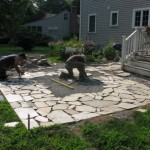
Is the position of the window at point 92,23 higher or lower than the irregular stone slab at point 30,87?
higher

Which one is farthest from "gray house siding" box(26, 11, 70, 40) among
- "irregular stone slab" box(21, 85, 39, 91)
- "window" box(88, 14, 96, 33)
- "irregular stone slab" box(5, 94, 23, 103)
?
"irregular stone slab" box(5, 94, 23, 103)

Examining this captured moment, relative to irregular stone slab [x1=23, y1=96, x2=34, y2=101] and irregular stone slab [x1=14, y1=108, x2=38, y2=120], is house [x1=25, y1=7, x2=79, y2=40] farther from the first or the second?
irregular stone slab [x1=14, y1=108, x2=38, y2=120]

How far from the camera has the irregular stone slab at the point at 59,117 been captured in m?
4.83

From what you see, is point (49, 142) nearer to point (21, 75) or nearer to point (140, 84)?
point (140, 84)

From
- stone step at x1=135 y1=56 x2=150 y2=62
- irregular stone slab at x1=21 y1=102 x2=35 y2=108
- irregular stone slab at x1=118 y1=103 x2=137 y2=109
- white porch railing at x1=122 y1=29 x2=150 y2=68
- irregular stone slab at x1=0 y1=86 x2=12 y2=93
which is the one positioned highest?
white porch railing at x1=122 y1=29 x2=150 y2=68

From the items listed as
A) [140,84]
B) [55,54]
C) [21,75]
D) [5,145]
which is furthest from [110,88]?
[55,54]

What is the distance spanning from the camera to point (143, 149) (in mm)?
3754

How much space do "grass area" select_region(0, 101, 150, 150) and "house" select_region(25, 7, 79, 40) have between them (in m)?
34.3

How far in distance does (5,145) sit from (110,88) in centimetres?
412

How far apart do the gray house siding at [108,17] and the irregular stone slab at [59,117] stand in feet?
40.9

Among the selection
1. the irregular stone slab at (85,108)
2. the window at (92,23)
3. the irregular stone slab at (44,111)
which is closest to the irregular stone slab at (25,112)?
the irregular stone slab at (44,111)

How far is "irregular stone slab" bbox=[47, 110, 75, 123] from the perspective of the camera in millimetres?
4832

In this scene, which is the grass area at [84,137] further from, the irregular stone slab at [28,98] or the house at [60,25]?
the house at [60,25]

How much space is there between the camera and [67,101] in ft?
19.9
